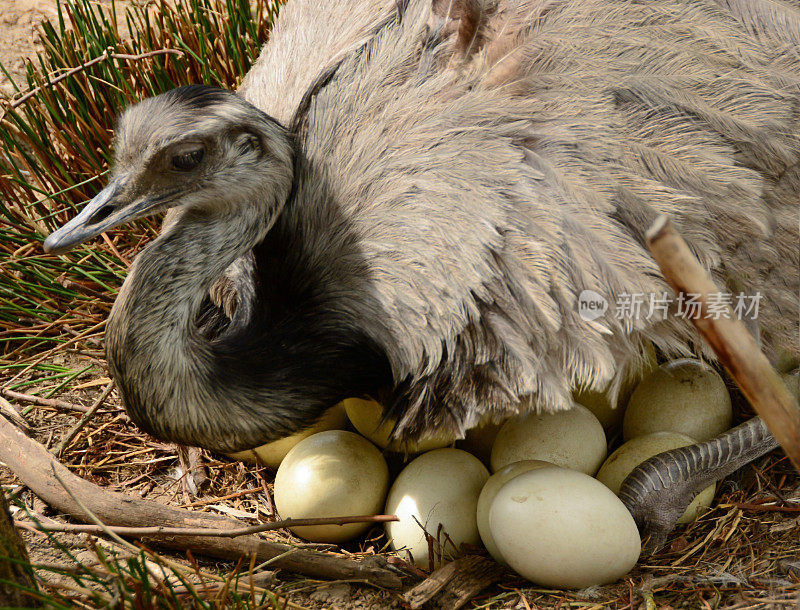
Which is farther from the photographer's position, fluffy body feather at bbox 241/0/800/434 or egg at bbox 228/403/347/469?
egg at bbox 228/403/347/469

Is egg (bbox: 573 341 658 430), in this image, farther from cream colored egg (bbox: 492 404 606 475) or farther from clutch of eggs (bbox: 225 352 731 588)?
cream colored egg (bbox: 492 404 606 475)

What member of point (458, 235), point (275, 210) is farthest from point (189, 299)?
point (458, 235)

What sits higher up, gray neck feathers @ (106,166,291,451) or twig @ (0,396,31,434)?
gray neck feathers @ (106,166,291,451)

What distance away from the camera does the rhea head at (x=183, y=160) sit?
6.26 feet

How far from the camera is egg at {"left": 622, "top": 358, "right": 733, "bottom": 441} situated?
2.33 metres

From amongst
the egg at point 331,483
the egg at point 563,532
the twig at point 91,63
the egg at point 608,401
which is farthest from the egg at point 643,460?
the twig at point 91,63

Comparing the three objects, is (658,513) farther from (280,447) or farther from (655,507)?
(280,447)

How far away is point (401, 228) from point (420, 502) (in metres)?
0.64

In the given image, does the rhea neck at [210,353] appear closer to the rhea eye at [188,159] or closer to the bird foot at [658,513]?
the rhea eye at [188,159]

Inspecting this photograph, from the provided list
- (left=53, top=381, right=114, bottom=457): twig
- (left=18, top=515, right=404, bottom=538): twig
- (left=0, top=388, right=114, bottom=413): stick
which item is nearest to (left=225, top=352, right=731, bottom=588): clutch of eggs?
(left=18, top=515, right=404, bottom=538): twig

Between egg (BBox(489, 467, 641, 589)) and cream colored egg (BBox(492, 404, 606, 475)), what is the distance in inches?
9.6

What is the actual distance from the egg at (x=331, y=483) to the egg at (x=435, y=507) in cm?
8

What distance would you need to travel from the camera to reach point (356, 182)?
209cm

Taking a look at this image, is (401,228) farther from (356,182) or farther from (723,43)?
(723,43)
